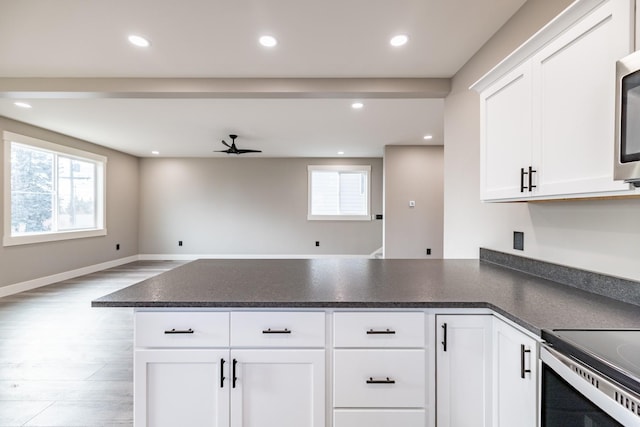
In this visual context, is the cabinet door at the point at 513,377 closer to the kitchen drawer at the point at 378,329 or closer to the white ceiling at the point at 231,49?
the kitchen drawer at the point at 378,329

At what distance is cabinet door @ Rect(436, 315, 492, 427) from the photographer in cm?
127

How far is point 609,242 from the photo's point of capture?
4.17ft

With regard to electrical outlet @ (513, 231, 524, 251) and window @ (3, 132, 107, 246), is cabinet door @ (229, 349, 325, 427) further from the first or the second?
window @ (3, 132, 107, 246)

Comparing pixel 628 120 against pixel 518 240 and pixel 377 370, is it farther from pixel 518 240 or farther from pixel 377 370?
pixel 377 370

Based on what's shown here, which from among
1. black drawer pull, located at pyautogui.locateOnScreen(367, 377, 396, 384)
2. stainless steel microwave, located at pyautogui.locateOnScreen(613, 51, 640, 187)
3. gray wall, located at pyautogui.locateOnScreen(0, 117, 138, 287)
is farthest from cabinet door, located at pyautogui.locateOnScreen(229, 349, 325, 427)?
gray wall, located at pyautogui.locateOnScreen(0, 117, 138, 287)

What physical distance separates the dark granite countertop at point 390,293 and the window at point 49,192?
4.44 m

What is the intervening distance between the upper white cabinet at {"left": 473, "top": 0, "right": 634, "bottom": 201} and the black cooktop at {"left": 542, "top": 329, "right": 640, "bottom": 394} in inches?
19.3

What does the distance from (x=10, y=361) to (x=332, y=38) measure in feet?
12.8

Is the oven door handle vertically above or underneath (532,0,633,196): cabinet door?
underneath

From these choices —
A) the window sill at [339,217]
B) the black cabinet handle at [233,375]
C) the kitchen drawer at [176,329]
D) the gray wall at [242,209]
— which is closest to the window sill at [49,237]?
the gray wall at [242,209]

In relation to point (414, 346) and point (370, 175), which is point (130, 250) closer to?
point (370, 175)

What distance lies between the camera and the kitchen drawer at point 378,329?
126 centimetres

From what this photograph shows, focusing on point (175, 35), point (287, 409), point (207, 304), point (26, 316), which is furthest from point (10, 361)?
point (175, 35)

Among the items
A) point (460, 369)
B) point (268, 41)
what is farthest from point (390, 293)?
point (268, 41)
